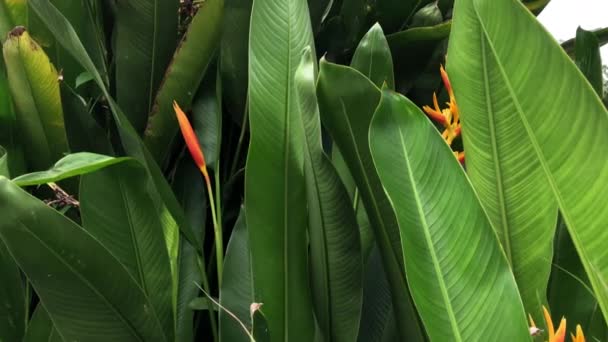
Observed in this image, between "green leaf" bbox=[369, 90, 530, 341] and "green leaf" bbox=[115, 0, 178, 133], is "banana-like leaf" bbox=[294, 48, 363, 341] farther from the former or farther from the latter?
"green leaf" bbox=[115, 0, 178, 133]

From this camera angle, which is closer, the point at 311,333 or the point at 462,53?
the point at 462,53

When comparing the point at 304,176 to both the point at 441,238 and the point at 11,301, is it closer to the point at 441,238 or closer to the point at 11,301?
the point at 441,238

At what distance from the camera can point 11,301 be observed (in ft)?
1.94

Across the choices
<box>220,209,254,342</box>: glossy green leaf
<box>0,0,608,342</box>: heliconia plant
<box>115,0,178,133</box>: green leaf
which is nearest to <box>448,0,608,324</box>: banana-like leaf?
<box>0,0,608,342</box>: heliconia plant

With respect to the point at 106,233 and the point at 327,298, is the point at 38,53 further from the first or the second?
the point at 327,298

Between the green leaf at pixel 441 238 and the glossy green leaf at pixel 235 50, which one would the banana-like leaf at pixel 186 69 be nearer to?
the glossy green leaf at pixel 235 50

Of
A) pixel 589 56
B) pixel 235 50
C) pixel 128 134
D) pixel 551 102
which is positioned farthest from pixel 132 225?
pixel 589 56

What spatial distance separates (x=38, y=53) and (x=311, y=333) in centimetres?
35

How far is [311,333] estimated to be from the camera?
1.64ft

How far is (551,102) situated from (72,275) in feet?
1.14

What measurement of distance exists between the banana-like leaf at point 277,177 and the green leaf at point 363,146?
33 millimetres

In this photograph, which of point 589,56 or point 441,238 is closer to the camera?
point 441,238

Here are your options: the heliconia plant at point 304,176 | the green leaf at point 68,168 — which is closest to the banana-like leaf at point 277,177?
the heliconia plant at point 304,176

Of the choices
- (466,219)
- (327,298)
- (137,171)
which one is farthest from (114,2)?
(466,219)
